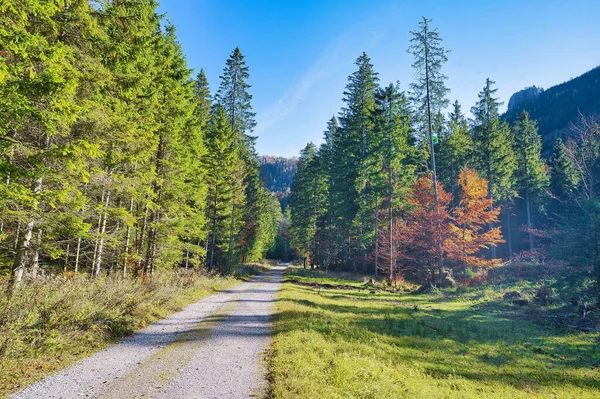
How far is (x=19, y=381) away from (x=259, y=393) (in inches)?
171

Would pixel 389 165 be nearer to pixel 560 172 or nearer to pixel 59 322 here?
pixel 59 322

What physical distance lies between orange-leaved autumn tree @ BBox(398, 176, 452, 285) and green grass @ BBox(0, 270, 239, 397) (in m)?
22.9

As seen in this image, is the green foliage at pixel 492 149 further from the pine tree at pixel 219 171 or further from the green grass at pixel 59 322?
the green grass at pixel 59 322

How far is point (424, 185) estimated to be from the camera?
31.1 meters

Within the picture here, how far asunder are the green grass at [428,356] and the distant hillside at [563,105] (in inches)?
2920

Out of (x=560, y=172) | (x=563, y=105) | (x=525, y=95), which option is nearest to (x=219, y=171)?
(x=560, y=172)

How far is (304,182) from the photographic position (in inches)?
1795

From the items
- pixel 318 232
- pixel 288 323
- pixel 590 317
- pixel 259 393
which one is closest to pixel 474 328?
pixel 590 317

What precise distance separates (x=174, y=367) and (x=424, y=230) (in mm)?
25909

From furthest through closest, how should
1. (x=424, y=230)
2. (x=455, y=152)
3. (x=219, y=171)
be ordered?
1. (x=455, y=152)
2. (x=219, y=171)
3. (x=424, y=230)

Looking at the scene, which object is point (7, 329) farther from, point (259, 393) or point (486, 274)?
point (486, 274)

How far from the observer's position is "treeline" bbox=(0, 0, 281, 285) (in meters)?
6.84

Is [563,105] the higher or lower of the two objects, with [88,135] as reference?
higher

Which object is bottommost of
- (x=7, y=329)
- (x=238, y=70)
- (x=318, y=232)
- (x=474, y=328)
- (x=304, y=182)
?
(x=474, y=328)
